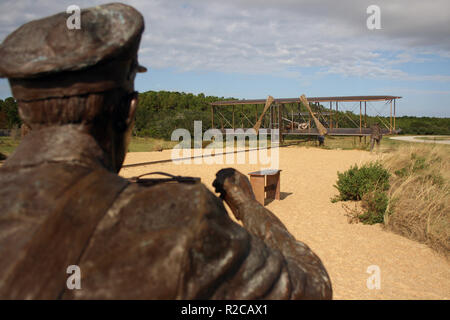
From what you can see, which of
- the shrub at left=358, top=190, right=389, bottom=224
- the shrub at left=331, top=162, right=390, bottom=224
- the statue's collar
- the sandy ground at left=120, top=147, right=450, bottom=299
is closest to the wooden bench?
the sandy ground at left=120, top=147, right=450, bottom=299

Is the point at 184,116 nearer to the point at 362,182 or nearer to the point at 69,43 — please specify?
the point at 362,182

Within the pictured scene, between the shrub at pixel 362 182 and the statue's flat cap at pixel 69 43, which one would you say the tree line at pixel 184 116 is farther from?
the statue's flat cap at pixel 69 43

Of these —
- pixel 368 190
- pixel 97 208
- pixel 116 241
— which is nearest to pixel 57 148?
pixel 97 208

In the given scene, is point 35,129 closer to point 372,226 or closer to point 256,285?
point 256,285

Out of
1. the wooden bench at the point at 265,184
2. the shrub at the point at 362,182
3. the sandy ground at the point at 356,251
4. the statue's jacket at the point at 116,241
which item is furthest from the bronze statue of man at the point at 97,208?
the shrub at the point at 362,182

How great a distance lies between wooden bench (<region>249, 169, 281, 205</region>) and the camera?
841 cm

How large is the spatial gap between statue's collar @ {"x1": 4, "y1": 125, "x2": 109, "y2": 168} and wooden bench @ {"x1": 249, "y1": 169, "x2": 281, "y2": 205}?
720cm

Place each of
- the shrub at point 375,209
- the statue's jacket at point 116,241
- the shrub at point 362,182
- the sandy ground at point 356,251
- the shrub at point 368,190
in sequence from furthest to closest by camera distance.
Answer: the shrub at point 362,182 → the shrub at point 368,190 → the shrub at point 375,209 → the sandy ground at point 356,251 → the statue's jacket at point 116,241

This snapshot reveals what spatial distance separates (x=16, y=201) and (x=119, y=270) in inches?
14.1

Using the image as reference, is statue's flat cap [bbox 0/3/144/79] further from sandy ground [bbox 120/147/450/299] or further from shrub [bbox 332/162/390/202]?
shrub [bbox 332/162/390/202]

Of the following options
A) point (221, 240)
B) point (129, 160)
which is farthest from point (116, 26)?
point (129, 160)

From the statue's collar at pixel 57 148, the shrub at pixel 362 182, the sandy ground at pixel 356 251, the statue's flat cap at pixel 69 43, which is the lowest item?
the sandy ground at pixel 356 251

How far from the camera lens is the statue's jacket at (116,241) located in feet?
3.23

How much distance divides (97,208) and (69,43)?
0.53m
